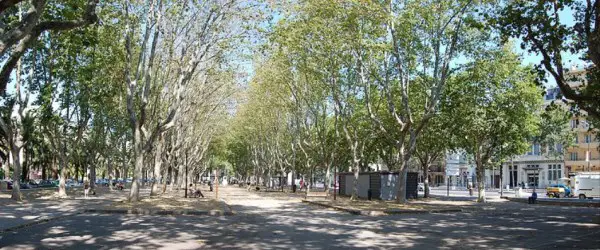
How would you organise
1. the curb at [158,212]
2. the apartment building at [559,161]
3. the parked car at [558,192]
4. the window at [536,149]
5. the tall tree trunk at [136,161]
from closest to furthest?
1. the curb at [158,212]
2. the tall tree trunk at [136,161]
3. the parked car at [558,192]
4. the apartment building at [559,161]
5. the window at [536,149]

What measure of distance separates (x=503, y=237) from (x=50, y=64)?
87.8 ft

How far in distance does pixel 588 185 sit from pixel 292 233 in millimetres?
40588

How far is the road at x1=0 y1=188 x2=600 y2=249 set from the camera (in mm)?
12625

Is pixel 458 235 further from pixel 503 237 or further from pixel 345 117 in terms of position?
pixel 345 117

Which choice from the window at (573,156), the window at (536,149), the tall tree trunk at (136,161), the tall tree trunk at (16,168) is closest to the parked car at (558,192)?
the window at (573,156)

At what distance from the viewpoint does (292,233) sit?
1533 cm

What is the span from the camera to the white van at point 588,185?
46094mm

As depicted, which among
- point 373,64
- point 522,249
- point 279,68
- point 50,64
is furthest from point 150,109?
point 522,249

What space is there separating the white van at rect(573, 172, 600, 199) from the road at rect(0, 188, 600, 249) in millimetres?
30323

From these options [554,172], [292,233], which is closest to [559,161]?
[554,172]

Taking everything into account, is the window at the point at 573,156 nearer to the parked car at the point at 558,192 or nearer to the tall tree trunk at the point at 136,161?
the parked car at the point at 558,192

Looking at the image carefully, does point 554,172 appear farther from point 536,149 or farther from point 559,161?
point 536,149

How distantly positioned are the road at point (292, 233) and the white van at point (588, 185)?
30.3 meters

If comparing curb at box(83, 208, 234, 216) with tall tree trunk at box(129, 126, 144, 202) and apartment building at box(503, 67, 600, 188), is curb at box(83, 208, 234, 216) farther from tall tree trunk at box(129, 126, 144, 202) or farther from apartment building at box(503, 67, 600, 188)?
apartment building at box(503, 67, 600, 188)
